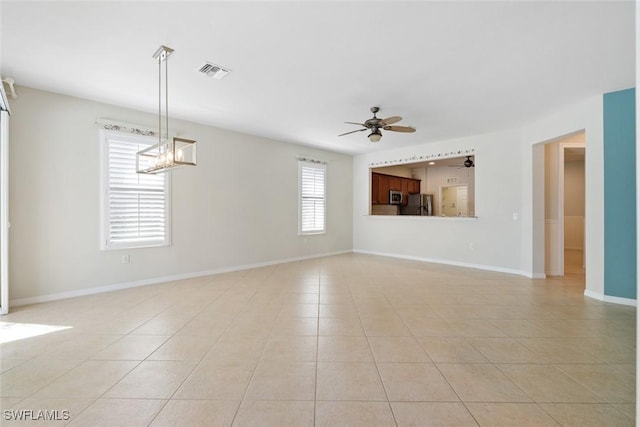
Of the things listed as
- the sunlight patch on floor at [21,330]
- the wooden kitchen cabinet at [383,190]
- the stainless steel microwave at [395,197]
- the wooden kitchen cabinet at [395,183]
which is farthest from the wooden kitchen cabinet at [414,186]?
the sunlight patch on floor at [21,330]

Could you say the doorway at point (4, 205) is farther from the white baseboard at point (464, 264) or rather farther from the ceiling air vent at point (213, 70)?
the white baseboard at point (464, 264)

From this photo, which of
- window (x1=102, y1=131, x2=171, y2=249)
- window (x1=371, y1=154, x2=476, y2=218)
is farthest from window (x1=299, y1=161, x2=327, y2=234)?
window (x1=102, y1=131, x2=171, y2=249)

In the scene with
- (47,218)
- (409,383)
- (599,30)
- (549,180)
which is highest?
(599,30)

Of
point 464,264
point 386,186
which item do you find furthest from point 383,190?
point 464,264

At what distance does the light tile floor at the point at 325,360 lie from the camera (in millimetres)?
1719

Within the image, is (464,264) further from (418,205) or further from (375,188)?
(418,205)

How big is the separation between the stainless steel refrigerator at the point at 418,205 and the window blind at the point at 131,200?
289 inches

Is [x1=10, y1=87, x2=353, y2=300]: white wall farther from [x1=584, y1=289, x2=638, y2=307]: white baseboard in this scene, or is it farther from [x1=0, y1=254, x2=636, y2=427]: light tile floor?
[x1=584, y1=289, x2=638, y2=307]: white baseboard

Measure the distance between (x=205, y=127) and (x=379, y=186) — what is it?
16.5 ft

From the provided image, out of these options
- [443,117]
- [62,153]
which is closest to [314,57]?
[443,117]

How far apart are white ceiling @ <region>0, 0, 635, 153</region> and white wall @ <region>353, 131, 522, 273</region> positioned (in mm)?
1280

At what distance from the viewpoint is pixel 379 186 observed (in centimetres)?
838

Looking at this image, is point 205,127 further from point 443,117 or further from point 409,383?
point 409,383

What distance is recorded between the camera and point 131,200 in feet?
14.3
